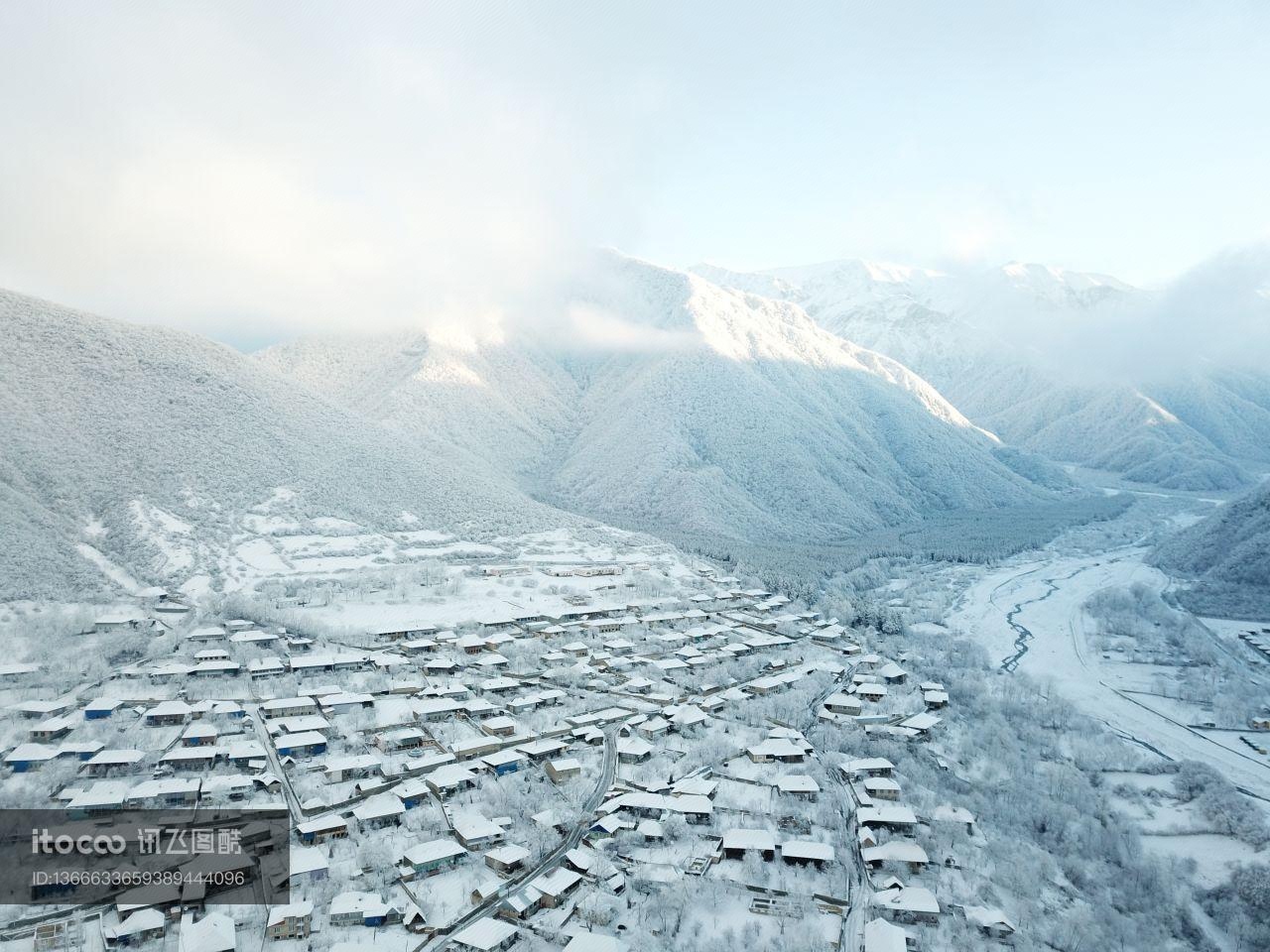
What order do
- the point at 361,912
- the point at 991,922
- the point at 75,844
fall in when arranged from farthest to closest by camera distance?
1. the point at 75,844
2. the point at 991,922
3. the point at 361,912

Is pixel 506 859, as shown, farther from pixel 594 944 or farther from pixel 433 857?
pixel 594 944

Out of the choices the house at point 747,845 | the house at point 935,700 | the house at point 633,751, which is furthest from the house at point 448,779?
the house at point 935,700

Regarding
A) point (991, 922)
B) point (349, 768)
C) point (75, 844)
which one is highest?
point (349, 768)

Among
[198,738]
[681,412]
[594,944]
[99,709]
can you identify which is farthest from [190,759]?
[681,412]

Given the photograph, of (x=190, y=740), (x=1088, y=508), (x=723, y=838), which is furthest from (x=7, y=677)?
(x=1088, y=508)

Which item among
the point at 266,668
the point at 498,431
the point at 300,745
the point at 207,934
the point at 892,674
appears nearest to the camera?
the point at 207,934

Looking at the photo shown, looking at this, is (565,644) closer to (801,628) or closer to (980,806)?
(801,628)

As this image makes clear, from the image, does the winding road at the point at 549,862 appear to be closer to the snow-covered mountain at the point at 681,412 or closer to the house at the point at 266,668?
the house at the point at 266,668

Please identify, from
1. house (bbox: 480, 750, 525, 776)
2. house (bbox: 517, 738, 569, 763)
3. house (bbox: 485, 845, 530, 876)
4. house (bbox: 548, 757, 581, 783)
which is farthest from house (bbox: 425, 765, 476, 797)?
house (bbox: 485, 845, 530, 876)
